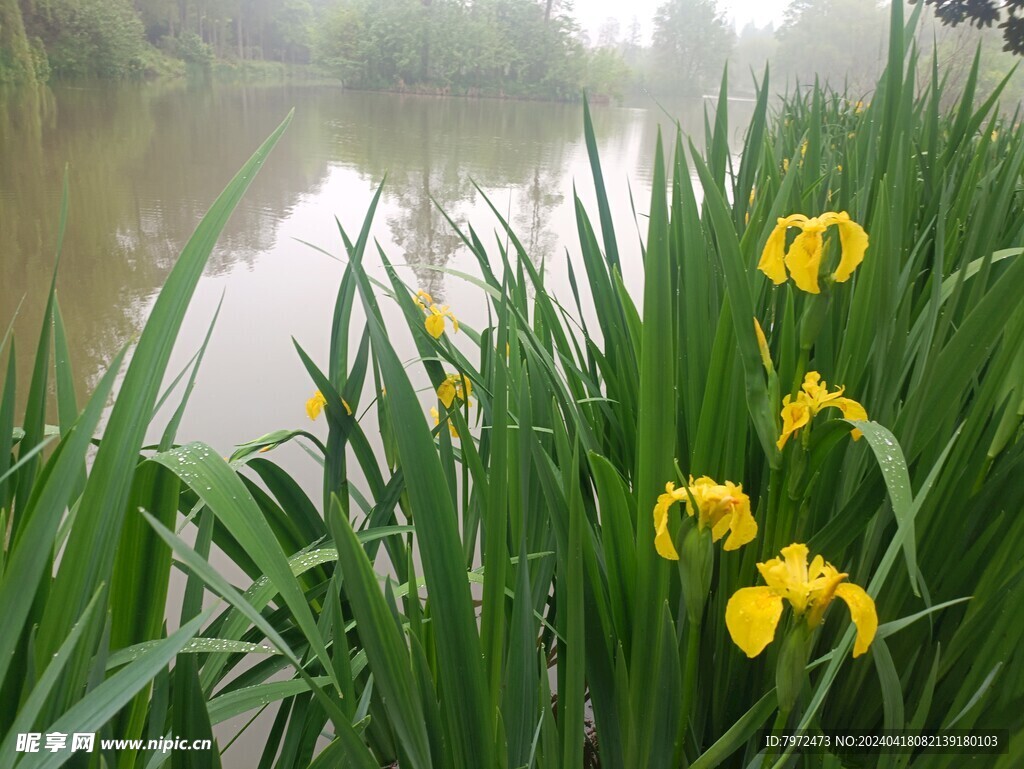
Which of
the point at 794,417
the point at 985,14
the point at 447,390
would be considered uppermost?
the point at 985,14

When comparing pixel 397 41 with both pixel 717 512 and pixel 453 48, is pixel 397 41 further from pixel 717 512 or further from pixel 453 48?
pixel 717 512

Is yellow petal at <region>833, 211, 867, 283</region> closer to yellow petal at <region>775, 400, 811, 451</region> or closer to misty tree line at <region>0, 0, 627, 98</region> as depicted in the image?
yellow petal at <region>775, 400, 811, 451</region>

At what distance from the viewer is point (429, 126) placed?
286 inches

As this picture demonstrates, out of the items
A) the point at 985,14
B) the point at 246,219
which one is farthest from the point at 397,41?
the point at 985,14

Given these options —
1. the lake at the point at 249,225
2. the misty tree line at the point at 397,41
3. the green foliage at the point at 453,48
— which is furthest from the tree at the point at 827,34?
the lake at the point at 249,225

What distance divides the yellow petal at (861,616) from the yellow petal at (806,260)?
0.17 meters

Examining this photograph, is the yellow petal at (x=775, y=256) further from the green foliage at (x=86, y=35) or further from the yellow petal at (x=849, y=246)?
the green foliage at (x=86, y=35)

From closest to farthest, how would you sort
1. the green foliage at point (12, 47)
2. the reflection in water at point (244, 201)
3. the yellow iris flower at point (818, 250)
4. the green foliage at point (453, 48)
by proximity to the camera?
the yellow iris flower at point (818, 250)
the reflection in water at point (244, 201)
the green foliage at point (12, 47)
the green foliage at point (453, 48)

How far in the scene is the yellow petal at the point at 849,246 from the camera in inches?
13.8

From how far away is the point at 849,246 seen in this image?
1.16ft

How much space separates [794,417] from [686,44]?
24.3 metres

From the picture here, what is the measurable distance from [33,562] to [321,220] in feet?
9.46

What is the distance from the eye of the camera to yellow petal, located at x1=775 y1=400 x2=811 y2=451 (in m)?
0.33

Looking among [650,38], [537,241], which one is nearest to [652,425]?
[537,241]
